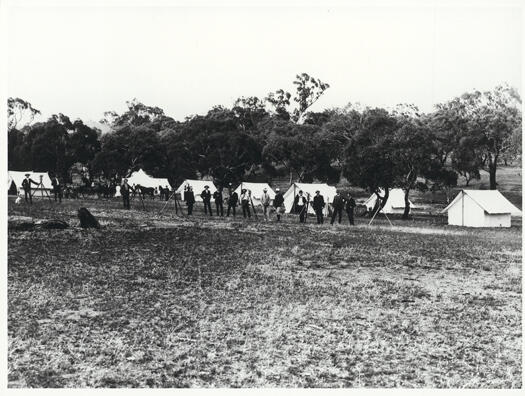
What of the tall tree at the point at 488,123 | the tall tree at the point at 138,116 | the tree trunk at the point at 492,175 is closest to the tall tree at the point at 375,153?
the tall tree at the point at 488,123

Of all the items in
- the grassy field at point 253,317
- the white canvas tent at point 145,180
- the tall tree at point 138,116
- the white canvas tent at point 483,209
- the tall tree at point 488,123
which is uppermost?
the tall tree at point 138,116

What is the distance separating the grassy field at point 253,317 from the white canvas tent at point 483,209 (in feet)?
37.8

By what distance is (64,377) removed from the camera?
18.4ft

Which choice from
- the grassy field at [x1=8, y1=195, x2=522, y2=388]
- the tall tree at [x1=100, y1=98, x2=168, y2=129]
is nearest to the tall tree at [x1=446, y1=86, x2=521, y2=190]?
the grassy field at [x1=8, y1=195, x2=522, y2=388]

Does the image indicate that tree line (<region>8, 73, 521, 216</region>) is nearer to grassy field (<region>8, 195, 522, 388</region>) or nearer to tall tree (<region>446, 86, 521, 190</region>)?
tall tree (<region>446, 86, 521, 190</region>)

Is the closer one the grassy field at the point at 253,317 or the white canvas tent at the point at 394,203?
the grassy field at the point at 253,317

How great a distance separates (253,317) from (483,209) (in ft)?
65.9

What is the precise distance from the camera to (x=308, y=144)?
4131 cm

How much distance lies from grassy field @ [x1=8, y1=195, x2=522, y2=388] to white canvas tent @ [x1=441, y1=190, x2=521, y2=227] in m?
11.5

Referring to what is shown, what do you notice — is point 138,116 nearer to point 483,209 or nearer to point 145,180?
point 145,180

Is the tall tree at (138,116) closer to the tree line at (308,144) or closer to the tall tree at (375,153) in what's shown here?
the tree line at (308,144)

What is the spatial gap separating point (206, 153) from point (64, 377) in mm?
41312

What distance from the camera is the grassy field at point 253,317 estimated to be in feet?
19.4

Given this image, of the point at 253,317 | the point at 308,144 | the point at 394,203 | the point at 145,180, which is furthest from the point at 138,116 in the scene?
the point at 253,317
